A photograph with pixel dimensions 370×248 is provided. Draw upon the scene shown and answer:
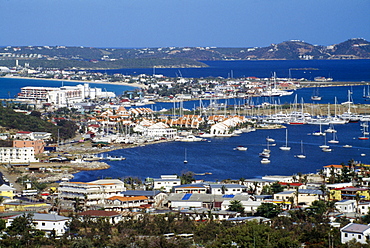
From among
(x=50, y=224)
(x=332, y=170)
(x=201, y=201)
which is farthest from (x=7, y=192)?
(x=332, y=170)

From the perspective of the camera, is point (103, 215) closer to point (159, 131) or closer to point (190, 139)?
point (190, 139)

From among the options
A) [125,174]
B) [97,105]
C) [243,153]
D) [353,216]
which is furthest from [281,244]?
[97,105]

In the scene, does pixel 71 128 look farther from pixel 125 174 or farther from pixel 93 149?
pixel 125 174

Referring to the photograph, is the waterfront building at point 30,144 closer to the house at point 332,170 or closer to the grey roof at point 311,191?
the house at point 332,170

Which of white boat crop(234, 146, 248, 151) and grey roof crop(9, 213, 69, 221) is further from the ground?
grey roof crop(9, 213, 69, 221)

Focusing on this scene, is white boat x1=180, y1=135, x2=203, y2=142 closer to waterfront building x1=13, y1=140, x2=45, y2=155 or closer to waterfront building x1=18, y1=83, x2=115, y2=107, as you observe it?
waterfront building x1=13, y1=140, x2=45, y2=155

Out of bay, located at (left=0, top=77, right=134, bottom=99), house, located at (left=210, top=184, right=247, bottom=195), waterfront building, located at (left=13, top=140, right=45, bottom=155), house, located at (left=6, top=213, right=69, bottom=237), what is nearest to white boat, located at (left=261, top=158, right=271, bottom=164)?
house, located at (left=210, top=184, right=247, bottom=195)
